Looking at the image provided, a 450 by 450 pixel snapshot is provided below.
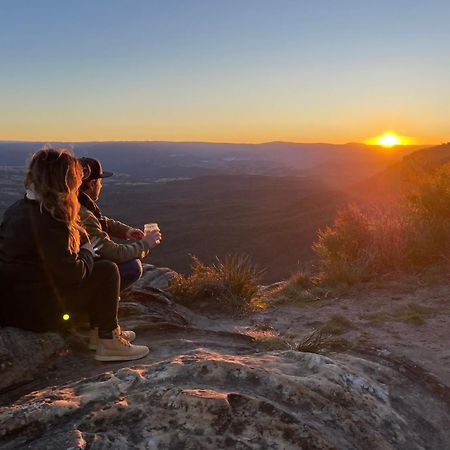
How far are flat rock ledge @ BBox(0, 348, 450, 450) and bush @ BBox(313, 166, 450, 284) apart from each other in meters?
4.76

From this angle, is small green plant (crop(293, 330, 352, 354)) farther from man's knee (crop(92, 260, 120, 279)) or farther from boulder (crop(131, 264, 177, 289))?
boulder (crop(131, 264, 177, 289))

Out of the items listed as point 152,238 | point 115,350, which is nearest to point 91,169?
point 152,238

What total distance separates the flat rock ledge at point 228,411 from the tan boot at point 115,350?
2.29ft

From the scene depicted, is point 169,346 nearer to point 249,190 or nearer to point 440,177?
point 440,177

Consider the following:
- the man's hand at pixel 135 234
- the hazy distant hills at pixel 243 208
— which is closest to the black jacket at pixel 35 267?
the hazy distant hills at pixel 243 208

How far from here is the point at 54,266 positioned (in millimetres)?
3338

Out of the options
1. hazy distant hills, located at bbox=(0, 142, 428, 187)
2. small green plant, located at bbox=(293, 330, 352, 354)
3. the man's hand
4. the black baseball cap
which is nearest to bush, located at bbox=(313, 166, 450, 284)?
small green plant, located at bbox=(293, 330, 352, 354)

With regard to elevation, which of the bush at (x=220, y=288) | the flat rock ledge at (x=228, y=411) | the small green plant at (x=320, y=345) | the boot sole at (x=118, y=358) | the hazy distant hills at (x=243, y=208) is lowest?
the hazy distant hills at (x=243, y=208)

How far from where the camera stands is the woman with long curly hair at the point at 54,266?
3.23 meters

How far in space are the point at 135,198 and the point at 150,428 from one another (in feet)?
274

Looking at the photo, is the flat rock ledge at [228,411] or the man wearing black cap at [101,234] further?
the man wearing black cap at [101,234]

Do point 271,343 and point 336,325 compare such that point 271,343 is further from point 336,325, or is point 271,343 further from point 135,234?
point 135,234

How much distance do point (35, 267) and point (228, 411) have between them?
5.43 feet

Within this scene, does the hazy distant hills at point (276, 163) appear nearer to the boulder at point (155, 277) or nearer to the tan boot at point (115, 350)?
the boulder at point (155, 277)
